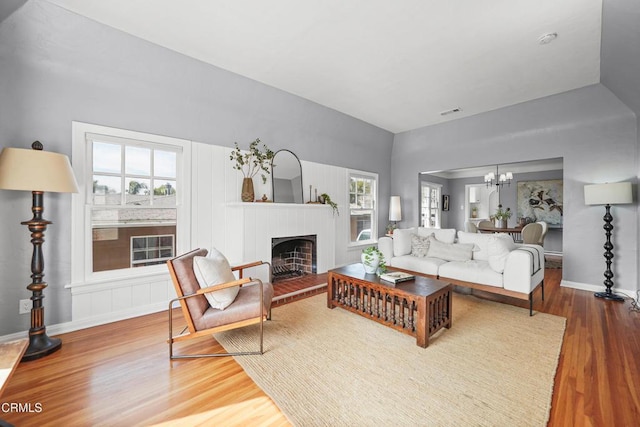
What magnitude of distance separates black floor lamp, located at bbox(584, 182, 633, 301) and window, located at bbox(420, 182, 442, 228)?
440cm

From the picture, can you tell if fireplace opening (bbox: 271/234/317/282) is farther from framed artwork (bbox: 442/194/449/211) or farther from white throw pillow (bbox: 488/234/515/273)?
framed artwork (bbox: 442/194/449/211)

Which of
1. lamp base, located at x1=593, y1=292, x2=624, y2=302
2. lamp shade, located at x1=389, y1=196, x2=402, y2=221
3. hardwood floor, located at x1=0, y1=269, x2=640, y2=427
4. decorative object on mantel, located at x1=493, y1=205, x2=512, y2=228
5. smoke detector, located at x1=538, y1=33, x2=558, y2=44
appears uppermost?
smoke detector, located at x1=538, y1=33, x2=558, y2=44

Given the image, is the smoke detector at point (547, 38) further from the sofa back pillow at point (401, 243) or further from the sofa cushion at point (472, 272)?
the sofa back pillow at point (401, 243)

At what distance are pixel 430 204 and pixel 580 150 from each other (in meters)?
4.52

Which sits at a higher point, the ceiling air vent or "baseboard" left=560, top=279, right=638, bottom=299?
the ceiling air vent

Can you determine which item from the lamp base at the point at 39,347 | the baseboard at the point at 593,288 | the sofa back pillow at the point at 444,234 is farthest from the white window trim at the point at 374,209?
the lamp base at the point at 39,347

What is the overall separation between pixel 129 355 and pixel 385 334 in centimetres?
225

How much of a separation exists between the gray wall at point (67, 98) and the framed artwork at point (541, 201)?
8157 mm

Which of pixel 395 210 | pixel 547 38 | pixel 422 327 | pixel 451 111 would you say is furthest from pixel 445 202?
pixel 422 327

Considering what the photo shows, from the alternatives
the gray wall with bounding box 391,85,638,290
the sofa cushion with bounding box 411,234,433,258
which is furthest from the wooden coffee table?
the gray wall with bounding box 391,85,638,290

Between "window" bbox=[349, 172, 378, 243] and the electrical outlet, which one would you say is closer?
the electrical outlet

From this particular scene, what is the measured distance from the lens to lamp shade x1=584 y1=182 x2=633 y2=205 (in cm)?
348

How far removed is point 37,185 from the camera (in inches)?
82.4

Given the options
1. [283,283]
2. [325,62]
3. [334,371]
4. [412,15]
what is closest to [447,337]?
[334,371]
